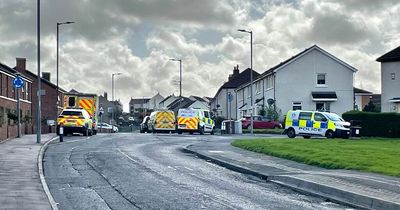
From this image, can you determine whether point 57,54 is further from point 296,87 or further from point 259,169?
point 259,169

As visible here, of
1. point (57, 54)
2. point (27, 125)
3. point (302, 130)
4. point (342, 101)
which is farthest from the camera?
point (342, 101)

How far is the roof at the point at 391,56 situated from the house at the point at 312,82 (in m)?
8.58

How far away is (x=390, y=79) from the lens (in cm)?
5766

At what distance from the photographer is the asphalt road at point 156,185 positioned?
44.7 feet

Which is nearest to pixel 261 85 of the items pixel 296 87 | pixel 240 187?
pixel 296 87

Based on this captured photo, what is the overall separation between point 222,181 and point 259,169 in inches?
116

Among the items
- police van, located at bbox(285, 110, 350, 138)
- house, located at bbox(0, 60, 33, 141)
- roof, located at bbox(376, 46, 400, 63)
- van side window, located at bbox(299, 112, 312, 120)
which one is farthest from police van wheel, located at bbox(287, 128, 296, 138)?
roof, located at bbox(376, 46, 400, 63)

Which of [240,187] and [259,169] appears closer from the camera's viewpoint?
[240,187]

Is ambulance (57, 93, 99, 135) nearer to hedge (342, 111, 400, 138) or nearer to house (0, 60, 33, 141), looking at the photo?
house (0, 60, 33, 141)

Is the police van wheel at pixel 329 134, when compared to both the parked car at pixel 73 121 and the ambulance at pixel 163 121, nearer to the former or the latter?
the parked car at pixel 73 121

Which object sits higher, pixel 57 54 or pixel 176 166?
pixel 57 54

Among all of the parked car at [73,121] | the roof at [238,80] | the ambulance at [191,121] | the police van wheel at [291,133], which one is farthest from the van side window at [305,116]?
the roof at [238,80]

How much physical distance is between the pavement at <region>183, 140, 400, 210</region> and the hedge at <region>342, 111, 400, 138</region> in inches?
615

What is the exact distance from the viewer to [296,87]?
6744cm
